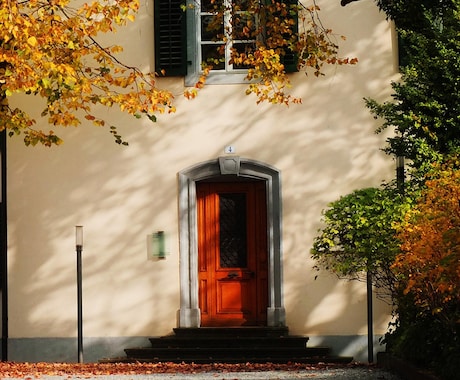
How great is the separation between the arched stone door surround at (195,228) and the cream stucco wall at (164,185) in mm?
120

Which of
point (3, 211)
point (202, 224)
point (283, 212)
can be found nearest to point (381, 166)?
point (283, 212)

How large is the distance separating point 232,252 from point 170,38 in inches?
138

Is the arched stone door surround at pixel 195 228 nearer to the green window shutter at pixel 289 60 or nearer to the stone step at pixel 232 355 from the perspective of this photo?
the stone step at pixel 232 355

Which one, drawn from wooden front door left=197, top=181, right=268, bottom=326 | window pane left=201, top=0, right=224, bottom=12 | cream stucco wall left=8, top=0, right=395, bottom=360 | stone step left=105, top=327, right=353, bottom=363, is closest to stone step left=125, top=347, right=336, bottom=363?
stone step left=105, top=327, right=353, bottom=363

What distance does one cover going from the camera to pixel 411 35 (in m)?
15.2

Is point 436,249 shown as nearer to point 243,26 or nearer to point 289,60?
point 289,60

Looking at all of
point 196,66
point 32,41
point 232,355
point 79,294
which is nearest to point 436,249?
point 32,41

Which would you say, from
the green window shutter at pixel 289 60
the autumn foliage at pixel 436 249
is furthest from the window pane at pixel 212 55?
the autumn foliage at pixel 436 249

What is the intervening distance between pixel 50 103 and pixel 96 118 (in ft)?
8.33

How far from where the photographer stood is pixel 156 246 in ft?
60.0

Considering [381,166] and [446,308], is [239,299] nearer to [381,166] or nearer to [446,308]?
[381,166]

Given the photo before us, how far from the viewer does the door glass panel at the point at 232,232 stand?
1859 centimetres

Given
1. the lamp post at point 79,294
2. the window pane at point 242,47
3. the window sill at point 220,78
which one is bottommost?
the lamp post at point 79,294

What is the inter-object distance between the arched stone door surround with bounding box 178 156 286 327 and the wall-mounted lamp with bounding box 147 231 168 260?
0.27 meters
